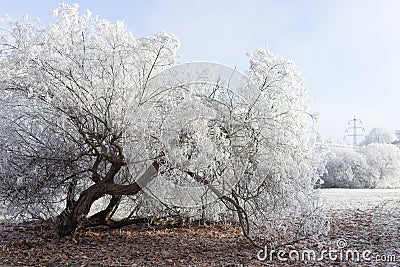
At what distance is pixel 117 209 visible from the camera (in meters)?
5.69

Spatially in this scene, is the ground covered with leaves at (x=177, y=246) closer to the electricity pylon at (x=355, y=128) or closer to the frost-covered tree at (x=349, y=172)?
the electricity pylon at (x=355, y=128)

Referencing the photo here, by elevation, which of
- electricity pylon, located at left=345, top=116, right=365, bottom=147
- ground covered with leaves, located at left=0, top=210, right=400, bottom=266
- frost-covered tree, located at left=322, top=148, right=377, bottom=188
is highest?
electricity pylon, located at left=345, top=116, right=365, bottom=147

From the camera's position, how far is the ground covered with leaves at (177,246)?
3.80 meters

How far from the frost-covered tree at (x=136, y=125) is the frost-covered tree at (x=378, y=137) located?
7.39 m

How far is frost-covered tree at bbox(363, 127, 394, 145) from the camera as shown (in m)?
11.2

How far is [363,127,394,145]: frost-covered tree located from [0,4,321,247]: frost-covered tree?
7.39 metres

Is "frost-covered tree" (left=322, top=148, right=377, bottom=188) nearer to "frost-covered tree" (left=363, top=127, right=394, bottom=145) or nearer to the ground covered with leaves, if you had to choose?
"frost-covered tree" (left=363, top=127, right=394, bottom=145)

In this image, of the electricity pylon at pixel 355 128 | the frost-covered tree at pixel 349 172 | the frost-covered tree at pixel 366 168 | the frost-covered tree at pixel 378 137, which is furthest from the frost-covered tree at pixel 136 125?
the frost-covered tree at pixel 378 137

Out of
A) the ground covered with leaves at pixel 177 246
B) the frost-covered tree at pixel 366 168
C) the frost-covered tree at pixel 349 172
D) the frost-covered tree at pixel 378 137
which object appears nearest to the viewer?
the ground covered with leaves at pixel 177 246

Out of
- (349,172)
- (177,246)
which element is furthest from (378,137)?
(177,246)

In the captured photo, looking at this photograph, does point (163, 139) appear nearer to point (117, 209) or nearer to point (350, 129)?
point (117, 209)

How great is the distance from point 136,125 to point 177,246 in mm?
1598

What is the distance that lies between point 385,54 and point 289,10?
202cm

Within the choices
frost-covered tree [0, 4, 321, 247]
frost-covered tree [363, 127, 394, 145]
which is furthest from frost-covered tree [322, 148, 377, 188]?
frost-covered tree [0, 4, 321, 247]
